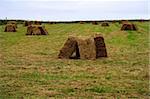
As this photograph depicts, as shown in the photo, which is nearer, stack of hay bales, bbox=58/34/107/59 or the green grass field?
the green grass field

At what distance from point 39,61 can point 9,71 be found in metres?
3.00

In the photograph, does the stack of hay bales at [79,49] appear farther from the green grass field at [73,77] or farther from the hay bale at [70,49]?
the green grass field at [73,77]

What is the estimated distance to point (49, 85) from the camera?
1239cm

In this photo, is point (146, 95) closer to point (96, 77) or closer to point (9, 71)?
point (96, 77)

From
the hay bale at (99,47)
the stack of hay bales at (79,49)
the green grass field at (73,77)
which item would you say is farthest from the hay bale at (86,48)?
the hay bale at (99,47)

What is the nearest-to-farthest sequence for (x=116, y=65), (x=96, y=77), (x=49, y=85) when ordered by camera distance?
(x=49, y=85)
(x=96, y=77)
(x=116, y=65)

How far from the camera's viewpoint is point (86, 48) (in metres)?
18.8

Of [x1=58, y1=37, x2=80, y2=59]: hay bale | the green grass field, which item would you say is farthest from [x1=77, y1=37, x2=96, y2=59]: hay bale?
the green grass field

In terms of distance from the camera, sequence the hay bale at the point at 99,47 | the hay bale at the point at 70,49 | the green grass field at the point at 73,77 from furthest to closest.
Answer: the hay bale at the point at 99,47 → the hay bale at the point at 70,49 → the green grass field at the point at 73,77

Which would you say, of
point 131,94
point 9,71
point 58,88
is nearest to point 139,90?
point 131,94

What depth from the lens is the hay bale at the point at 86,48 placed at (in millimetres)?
18641

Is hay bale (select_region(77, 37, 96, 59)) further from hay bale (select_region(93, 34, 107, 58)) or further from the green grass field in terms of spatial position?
hay bale (select_region(93, 34, 107, 58))

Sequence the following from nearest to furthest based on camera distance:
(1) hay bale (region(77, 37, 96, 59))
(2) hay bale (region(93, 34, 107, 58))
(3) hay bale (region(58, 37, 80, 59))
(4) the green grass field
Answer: (4) the green grass field < (1) hay bale (region(77, 37, 96, 59)) < (3) hay bale (region(58, 37, 80, 59)) < (2) hay bale (region(93, 34, 107, 58))

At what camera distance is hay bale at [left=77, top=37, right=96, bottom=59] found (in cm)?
1864
